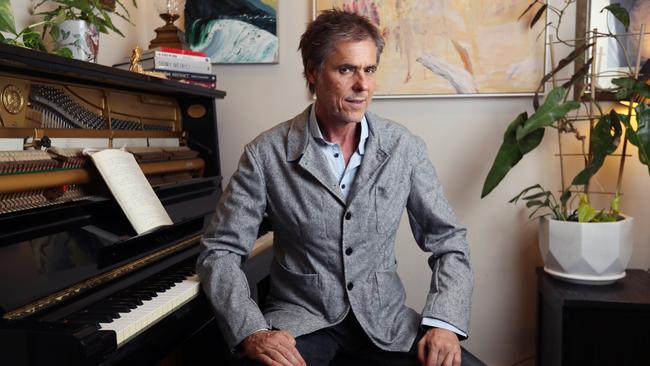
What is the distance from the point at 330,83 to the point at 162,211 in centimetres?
60

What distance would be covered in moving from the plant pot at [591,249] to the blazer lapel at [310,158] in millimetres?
1041

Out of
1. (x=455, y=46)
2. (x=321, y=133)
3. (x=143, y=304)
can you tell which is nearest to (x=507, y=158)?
(x=455, y=46)

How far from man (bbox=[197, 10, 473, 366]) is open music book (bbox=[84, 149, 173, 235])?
0.21 m

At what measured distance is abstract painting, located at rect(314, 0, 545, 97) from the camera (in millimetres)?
2668

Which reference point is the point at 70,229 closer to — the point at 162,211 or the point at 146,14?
the point at 162,211

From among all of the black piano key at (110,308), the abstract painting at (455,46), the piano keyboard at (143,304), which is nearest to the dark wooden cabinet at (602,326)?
the abstract painting at (455,46)

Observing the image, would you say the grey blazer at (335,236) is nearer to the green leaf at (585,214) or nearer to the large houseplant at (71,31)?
the large houseplant at (71,31)

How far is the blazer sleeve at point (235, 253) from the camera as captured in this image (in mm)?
1554

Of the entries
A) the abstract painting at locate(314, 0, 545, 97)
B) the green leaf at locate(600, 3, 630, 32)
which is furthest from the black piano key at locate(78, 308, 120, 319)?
the green leaf at locate(600, 3, 630, 32)

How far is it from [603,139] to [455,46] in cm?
73

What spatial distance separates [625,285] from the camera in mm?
2340

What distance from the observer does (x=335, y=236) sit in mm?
1676

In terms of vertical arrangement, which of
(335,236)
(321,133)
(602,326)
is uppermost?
(321,133)

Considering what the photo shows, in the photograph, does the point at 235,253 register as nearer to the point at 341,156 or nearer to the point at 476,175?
the point at 341,156
